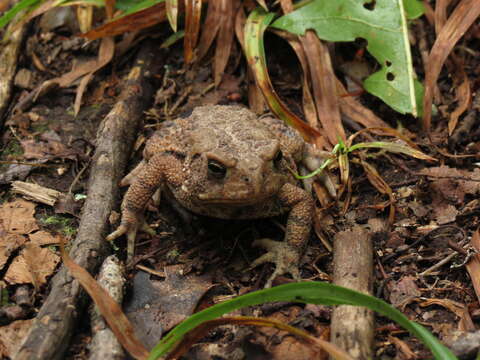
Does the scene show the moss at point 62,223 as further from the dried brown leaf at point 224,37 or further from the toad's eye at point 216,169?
the dried brown leaf at point 224,37

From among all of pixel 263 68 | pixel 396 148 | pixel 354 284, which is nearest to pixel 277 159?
pixel 354 284

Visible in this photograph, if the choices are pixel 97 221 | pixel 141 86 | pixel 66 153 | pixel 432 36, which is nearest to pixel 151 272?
pixel 97 221

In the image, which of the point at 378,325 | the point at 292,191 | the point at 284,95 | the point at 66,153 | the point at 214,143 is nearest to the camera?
the point at 378,325

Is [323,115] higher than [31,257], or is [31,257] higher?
[31,257]

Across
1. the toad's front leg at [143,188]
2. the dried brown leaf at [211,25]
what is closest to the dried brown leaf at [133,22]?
the dried brown leaf at [211,25]

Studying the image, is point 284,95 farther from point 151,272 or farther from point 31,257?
point 31,257

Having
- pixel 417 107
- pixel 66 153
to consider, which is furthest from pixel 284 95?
pixel 66 153

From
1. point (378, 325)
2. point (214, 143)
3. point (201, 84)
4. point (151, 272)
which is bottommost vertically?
point (378, 325)

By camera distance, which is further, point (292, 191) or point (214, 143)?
point (292, 191)

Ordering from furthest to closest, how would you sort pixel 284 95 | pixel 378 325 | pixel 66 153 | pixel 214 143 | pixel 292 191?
pixel 284 95
pixel 66 153
pixel 292 191
pixel 214 143
pixel 378 325
